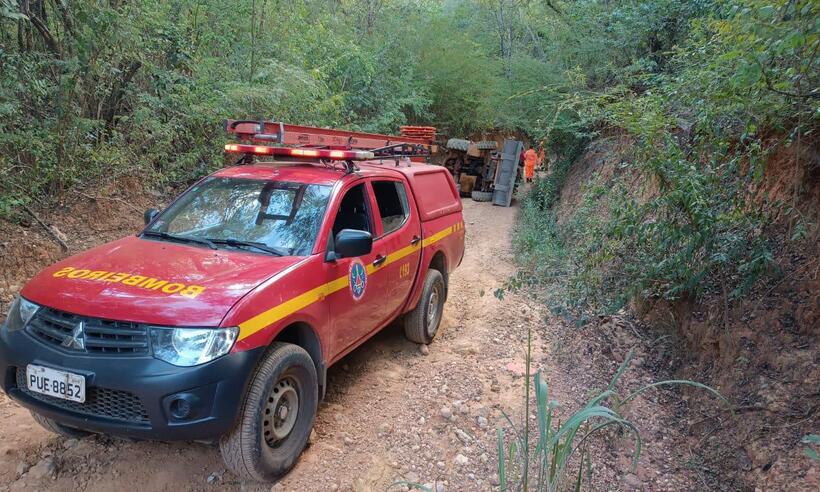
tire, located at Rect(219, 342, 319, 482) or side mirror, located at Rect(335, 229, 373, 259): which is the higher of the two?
side mirror, located at Rect(335, 229, 373, 259)

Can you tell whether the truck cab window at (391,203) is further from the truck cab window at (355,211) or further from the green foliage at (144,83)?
the green foliage at (144,83)

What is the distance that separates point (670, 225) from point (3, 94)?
20.2 ft

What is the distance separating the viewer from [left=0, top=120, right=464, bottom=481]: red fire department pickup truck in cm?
258

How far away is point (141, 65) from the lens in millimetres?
7387

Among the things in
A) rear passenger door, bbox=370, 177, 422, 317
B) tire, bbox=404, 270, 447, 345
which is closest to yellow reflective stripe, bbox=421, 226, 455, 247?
rear passenger door, bbox=370, 177, 422, 317

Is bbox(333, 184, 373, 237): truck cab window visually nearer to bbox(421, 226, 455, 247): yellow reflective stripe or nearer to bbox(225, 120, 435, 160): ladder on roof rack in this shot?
bbox(225, 120, 435, 160): ladder on roof rack

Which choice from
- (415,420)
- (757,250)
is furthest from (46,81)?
(757,250)

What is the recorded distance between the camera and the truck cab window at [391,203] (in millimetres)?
4453

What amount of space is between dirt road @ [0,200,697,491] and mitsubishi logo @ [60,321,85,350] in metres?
0.87

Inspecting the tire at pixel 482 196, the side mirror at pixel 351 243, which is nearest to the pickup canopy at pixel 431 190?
the side mirror at pixel 351 243

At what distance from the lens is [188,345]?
8.52 ft

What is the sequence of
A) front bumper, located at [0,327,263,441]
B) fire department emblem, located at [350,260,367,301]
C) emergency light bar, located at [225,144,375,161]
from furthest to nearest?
emergency light bar, located at [225,144,375,161] → fire department emblem, located at [350,260,367,301] → front bumper, located at [0,327,263,441]

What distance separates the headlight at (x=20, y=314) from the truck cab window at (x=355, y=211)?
6.49 feet

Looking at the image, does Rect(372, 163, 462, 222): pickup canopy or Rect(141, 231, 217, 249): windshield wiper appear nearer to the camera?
Rect(141, 231, 217, 249): windshield wiper
